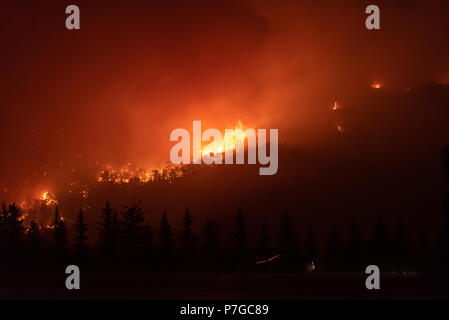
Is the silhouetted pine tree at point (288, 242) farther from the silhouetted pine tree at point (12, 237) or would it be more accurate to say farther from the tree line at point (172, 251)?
the silhouetted pine tree at point (12, 237)

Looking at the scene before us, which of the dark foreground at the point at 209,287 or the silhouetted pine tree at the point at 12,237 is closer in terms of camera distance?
the dark foreground at the point at 209,287

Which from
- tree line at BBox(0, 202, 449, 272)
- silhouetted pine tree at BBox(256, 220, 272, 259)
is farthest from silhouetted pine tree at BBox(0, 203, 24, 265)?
silhouetted pine tree at BBox(256, 220, 272, 259)

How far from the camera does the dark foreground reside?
6856 cm

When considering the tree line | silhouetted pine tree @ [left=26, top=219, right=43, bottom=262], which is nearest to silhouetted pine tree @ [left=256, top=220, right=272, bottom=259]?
the tree line

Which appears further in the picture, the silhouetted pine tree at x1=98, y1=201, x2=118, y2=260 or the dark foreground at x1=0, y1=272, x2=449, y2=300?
the silhouetted pine tree at x1=98, y1=201, x2=118, y2=260

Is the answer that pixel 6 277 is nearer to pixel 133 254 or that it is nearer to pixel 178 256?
pixel 133 254

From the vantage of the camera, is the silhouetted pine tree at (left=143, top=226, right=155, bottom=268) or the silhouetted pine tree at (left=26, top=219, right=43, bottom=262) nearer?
the silhouetted pine tree at (left=143, top=226, right=155, bottom=268)

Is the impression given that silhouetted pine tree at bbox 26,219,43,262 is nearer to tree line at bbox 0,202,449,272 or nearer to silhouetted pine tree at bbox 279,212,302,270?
tree line at bbox 0,202,449,272

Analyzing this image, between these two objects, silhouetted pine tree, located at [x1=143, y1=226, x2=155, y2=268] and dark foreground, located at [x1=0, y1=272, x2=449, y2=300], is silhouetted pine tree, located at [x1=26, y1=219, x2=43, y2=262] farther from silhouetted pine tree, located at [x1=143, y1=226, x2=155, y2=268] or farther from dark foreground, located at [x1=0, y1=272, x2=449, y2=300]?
silhouetted pine tree, located at [x1=143, y1=226, x2=155, y2=268]

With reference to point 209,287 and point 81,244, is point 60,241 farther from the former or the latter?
point 209,287

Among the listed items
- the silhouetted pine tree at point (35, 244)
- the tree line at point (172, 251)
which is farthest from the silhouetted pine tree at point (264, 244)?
the silhouetted pine tree at point (35, 244)

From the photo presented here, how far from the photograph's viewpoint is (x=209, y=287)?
8162cm

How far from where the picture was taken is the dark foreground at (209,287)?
225ft
